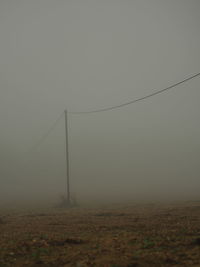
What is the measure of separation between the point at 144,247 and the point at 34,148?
95.9m

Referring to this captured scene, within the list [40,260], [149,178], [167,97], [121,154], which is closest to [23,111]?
[121,154]

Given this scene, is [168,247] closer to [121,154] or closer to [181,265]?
[181,265]

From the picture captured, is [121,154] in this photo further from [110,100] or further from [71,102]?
[110,100]

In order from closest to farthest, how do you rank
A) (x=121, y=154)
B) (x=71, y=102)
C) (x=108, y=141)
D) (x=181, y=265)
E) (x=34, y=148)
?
(x=181, y=265) < (x=34, y=148) < (x=121, y=154) < (x=108, y=141) < (x=71, y=102)

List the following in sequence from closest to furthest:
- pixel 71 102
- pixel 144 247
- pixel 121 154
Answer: pixel 144 247
pixel 121 154
pixel 71 102

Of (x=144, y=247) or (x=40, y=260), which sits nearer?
(x=40, y=260)

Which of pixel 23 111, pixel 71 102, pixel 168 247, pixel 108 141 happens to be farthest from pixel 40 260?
pixel 71 102

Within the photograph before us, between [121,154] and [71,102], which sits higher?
[71,102]

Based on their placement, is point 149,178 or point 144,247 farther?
point 149,178

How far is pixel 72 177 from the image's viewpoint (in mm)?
84000

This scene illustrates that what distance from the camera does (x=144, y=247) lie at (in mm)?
7062

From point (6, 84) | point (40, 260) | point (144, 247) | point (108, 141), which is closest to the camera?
point (40, 260)

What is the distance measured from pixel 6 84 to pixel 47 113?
64.1 meters

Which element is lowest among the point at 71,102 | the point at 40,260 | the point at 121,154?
the point at 40,260
